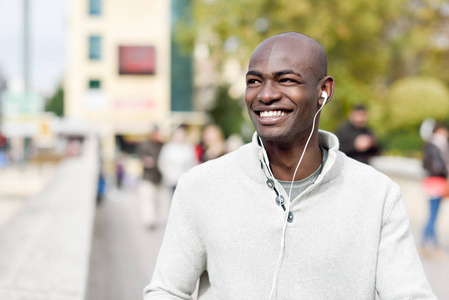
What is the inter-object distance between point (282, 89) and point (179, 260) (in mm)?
546

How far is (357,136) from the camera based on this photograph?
841 cm

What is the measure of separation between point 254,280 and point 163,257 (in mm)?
272

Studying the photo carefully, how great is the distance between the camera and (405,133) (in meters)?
29.1

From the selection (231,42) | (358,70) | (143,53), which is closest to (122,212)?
(231,42)

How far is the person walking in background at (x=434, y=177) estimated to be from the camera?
873cm

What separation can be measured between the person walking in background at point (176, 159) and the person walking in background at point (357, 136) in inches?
121

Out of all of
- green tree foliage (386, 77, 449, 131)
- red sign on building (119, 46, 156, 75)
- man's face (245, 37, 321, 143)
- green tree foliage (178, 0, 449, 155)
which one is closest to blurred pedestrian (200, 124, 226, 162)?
man's face (245, 37, 321, 143)

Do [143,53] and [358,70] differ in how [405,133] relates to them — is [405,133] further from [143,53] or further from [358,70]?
[143,53]

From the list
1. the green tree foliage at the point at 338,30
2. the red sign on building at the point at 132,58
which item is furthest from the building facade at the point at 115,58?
the green tree foliage at the point at 338,30

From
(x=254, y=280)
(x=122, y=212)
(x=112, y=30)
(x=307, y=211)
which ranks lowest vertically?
(x=122, y=212)

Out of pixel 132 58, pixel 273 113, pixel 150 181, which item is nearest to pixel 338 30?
pixel 150 181

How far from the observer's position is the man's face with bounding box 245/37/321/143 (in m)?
1.80

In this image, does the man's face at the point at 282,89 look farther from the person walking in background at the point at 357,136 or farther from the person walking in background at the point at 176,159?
the person walking in background at the point at 176,159

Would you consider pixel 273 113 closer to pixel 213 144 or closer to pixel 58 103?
pixel 213 144
